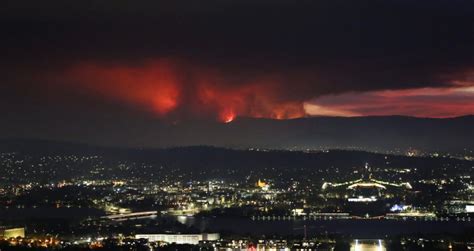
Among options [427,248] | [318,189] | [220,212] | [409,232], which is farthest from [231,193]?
[427,248]

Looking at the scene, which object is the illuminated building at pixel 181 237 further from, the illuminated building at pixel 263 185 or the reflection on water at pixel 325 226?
the illuminated building at pixel 263 185

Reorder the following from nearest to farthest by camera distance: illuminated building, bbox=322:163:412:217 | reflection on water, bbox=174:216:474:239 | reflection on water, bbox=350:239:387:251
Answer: reflection on water, bbox=350:239:387:251
reflection on water, bbox=174:216:474:239
illuminated building, bbox=322:163:412:217

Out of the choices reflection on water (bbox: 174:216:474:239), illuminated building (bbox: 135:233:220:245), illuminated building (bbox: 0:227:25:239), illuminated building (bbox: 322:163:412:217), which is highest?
illuminated building (bbox: 322:163:412:217)

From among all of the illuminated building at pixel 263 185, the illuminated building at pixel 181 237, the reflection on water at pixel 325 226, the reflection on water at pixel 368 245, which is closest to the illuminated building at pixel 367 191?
the illuminated building at pixel 263 185

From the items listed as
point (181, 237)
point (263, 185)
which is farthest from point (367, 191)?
point (181, 237)

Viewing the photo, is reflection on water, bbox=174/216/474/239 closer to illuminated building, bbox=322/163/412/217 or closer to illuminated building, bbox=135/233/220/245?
illuminated building, bbox=135/233/220/245

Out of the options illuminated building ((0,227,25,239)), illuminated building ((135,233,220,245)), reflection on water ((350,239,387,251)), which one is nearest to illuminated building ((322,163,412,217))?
illuminated building ((135,233,220,245))

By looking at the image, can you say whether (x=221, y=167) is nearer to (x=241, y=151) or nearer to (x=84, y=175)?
(x=241, y=151)

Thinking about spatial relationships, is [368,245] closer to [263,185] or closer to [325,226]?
[325,226]
